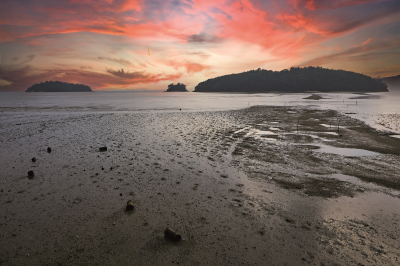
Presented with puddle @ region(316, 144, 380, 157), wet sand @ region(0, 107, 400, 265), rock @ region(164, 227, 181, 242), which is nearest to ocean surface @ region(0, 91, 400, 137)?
puddle @ region(316, 144, 380, 157)

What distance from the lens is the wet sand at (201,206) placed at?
3.91 metres

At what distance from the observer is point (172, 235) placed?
164 inches

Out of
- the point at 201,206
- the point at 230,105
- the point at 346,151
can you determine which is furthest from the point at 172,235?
the point at 230,105

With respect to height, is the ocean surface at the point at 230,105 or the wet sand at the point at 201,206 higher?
the ocean surface at the point at 230,105

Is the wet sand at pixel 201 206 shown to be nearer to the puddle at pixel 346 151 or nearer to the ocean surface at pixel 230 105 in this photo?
the puddle at pixel 346 151

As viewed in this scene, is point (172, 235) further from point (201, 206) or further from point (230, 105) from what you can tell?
point (230, 105)

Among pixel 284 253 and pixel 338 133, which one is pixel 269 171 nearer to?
pixel 284 253

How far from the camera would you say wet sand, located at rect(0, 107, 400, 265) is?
3.91m

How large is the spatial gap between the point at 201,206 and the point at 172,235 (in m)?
1.52

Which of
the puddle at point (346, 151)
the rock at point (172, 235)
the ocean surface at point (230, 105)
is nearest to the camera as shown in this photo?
the rock at point (172, 235)

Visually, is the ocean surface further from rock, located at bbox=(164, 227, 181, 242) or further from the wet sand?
rock, located at bbox=(164, 227, 181, 242)

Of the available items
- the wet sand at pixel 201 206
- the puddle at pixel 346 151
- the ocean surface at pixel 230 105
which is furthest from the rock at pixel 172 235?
the ocean surface at pixel 230 105

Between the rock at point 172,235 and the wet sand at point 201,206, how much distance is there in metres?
0.13

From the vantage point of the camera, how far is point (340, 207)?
5484 millimetres
